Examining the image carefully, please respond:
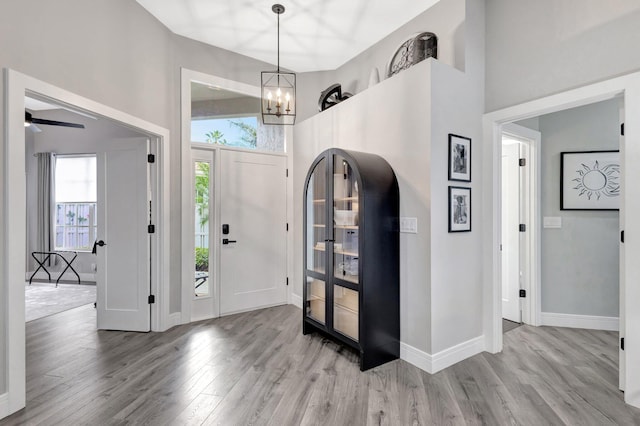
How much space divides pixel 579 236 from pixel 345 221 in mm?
2676

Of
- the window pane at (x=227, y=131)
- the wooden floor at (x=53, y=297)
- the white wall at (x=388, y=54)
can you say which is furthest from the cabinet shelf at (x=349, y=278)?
the wooden floor at (x=53, y=297)

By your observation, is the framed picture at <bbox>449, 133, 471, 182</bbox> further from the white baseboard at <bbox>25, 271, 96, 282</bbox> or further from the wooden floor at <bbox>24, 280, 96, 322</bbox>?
the white baseboard at <bbox>25, 271, 96, 282</bbox>

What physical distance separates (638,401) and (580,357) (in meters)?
0.75

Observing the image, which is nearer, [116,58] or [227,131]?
[116,58]

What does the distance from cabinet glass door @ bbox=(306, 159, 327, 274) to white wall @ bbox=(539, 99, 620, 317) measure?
2519 mm

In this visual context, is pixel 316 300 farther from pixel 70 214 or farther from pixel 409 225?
pixel 70 214

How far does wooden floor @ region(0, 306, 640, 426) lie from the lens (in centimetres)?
198

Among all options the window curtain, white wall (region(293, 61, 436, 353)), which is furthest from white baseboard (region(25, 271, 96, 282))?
white wall (region(293, 61, 436, 353))

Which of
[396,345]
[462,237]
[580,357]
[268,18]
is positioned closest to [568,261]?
[580,357]

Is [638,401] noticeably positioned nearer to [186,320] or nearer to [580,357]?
[580,357]

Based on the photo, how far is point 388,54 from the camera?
3605mm

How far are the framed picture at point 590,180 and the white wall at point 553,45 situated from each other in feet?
4.63

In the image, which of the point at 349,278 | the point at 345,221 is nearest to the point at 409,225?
the point at 345,221

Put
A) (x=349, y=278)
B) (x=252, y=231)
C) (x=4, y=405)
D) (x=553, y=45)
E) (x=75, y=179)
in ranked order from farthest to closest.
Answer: (x=75, y=179)
(x=252, y=231)
(x=349, y=278)
(x=553, y=45)
(x=4, y=405)
